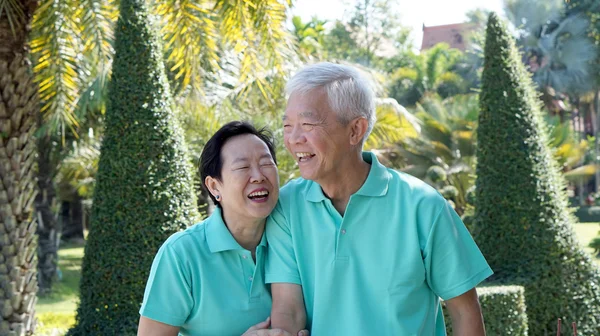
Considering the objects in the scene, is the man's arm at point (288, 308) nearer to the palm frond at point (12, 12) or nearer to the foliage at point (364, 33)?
the palm frond at point (12, 12)

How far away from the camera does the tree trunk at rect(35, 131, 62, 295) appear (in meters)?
17.6

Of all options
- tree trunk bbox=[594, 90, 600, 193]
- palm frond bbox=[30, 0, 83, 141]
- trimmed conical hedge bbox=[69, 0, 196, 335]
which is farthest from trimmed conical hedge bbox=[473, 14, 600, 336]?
tree trunk bbox=[594, 90, 600, 193]

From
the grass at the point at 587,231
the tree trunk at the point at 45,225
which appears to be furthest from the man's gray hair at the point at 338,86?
the grass at the point at 587,231

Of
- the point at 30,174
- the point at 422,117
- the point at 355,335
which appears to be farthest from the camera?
the point at 422,117

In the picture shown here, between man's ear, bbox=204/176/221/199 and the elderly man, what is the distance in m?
0.36

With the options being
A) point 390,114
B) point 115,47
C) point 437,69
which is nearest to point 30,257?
point 115,47

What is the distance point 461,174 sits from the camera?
22266 mm

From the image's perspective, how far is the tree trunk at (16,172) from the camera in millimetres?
7301

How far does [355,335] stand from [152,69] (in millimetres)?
4730

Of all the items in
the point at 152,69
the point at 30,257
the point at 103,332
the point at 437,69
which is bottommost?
the point at 103,332

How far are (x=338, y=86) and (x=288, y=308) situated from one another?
2.45 ft

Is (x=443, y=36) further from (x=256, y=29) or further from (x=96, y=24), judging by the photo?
(x=96, y=24)

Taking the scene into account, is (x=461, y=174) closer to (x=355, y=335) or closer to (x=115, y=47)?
(x=115, y=47)

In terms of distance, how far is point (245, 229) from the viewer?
9.11 ft
